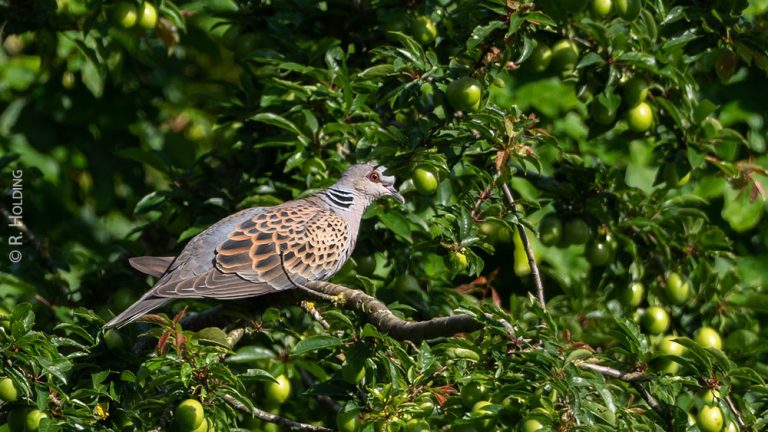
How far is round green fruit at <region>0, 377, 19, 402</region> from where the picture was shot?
10.4 ft

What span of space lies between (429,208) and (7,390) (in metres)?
1.88

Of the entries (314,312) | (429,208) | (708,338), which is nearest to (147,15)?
(429,208)

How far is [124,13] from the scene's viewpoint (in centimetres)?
430

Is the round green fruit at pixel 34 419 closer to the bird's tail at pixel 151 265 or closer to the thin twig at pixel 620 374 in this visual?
the bird's tail at pixel 151 265

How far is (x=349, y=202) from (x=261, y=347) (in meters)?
0.73

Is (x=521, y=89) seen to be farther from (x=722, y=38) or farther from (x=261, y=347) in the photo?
(x=261, y=347)

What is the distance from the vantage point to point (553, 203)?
438 cm

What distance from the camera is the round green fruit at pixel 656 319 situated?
429 cm

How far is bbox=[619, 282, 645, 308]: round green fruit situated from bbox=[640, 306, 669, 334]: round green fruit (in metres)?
0.06

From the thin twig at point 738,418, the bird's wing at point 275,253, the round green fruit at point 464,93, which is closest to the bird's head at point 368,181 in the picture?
the bird's wing at point 275,253

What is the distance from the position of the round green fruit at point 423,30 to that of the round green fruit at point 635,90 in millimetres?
760

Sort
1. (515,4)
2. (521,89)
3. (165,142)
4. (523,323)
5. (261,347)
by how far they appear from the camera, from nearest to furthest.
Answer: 1. (515,4)
2. (261,347)
3. (523,323)
4. (521,89)
5. (165,142)

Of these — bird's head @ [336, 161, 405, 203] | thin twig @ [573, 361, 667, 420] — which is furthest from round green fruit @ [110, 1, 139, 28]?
thin twig @ [573, 361, 667, 420]

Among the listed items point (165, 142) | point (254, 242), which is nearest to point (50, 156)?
point (165, 142)
